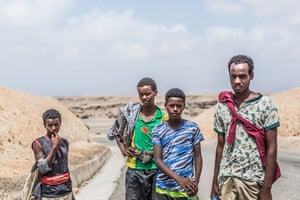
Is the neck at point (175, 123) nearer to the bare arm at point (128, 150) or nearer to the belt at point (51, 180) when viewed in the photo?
the bare arm at point (128, 150)

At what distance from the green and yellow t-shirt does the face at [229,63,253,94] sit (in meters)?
1.12

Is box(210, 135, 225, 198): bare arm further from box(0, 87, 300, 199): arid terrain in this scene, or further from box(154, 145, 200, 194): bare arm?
box(0, 87, 300, 199): arid terrain

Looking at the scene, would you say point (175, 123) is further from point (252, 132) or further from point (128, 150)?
point (252, 132)

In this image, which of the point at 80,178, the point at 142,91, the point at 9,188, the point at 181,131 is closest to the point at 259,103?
the point at 181,131

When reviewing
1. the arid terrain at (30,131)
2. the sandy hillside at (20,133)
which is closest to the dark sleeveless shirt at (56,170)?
the arid terrain at (30,131)

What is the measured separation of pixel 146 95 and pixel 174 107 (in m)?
0.51

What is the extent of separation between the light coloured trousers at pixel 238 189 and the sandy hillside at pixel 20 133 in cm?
745

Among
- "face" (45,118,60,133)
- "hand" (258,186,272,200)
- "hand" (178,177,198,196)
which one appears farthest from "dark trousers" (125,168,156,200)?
"hand" (258,186,272,200)

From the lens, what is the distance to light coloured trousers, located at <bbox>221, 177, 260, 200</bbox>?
455cm

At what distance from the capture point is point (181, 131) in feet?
17.3

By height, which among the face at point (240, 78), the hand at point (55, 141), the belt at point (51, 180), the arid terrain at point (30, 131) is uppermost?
the face at point (240, 78)

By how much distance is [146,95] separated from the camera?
5.79 meters

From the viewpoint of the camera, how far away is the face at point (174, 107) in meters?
5.34

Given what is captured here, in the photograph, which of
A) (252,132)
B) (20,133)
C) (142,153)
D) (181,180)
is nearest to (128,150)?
(142,153)
